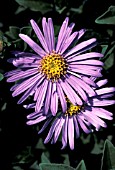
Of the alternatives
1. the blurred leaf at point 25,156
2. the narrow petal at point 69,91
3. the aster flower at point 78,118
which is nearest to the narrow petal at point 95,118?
the aster flower at point 78,118

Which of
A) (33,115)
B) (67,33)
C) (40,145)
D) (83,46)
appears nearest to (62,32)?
(67,33)

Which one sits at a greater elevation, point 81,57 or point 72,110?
point 81,57

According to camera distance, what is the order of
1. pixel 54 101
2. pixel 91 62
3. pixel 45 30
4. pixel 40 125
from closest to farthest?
pixel 45 30 → pixel 91 62 → pixel 54 101 → pixel 40 125

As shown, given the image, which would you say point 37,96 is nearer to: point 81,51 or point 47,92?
point 47,92

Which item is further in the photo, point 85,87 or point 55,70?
point 55,70

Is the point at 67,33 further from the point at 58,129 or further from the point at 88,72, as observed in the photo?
the point at 58,129

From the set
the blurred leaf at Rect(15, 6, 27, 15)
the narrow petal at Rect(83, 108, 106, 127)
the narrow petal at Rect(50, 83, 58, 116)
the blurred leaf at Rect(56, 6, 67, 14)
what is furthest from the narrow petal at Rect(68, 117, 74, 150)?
the blurred leaf at Rect(15, 6, 27, 15)

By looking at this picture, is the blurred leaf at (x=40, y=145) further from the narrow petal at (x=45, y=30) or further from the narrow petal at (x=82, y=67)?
the narrow petal at (x=45, y=30)

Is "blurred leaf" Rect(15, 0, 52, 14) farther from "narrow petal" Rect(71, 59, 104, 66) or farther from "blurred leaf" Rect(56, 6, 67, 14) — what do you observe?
"narrow petal" Rect(71, 59, 104, 66)

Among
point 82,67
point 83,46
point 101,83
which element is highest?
point 83,46
